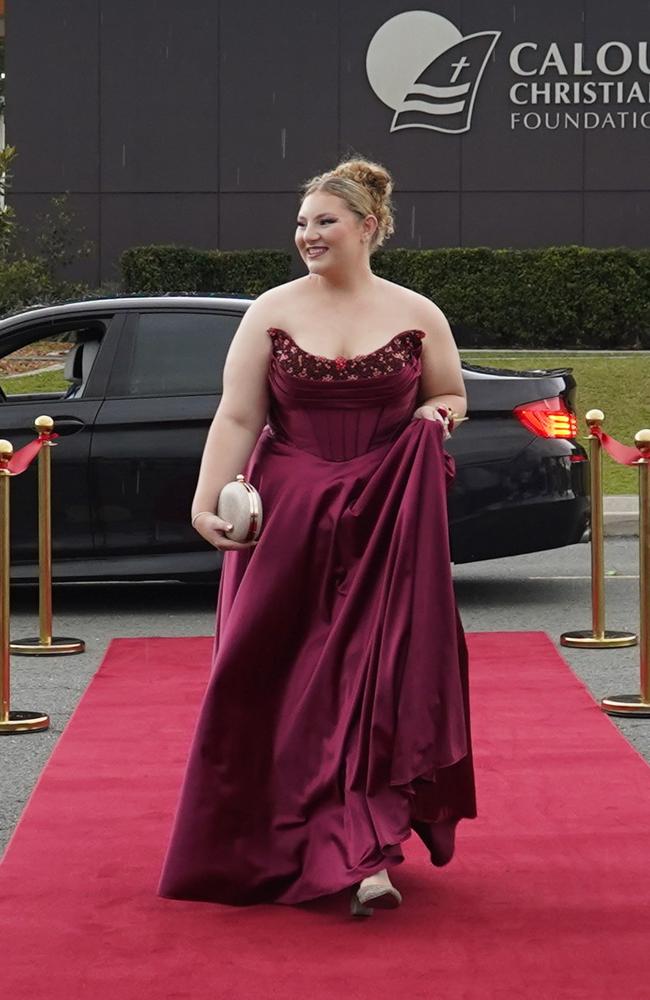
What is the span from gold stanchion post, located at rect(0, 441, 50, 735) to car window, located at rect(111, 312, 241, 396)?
7.94ft

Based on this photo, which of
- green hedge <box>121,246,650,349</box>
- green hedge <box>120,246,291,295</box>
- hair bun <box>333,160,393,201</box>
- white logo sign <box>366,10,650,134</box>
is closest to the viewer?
hair bun <box>333,160,393,201</box>

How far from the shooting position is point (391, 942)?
173 inches

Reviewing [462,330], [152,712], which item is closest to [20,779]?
[152,712]

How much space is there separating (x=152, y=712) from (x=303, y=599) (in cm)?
270

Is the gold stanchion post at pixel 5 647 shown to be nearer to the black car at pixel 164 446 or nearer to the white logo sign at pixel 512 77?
the black car at pixel 164 446

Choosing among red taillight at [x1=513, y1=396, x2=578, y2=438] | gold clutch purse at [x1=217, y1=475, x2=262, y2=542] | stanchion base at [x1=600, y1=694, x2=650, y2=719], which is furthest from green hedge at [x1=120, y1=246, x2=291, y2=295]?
gold clutch purse at [x1=217, y1=475, x2=262, y2=542]

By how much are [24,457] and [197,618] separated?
2.18 meters

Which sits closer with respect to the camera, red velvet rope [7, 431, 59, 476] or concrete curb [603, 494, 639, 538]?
red velvet rope [7, 431, 59, 476]

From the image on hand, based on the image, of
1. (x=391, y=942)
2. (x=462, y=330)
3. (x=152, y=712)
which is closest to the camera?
(x=391, y=942)

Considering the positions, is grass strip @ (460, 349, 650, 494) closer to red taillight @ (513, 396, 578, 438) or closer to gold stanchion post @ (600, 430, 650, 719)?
red taillight @ (513, 396, 578, 438)

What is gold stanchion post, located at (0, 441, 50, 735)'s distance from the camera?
7141 mm

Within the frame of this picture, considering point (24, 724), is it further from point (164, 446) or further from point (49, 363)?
point (49, 363)

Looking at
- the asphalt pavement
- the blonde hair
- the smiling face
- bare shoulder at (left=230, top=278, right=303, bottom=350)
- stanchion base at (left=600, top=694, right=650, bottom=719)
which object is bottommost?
the asphalt pavement

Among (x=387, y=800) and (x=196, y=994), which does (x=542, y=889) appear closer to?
(x=387, y=800)
